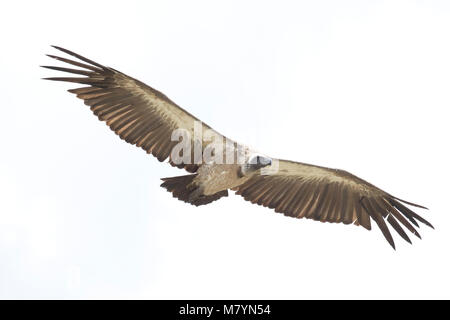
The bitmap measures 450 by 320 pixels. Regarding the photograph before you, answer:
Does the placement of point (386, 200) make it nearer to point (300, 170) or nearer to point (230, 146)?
point (300, 170)

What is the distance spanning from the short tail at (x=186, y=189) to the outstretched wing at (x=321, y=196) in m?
0.95

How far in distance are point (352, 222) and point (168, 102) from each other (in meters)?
3.63

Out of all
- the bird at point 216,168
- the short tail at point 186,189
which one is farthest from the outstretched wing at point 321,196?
the short tail at point 186,189

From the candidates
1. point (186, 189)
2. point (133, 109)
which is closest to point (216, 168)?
point (186, 189)

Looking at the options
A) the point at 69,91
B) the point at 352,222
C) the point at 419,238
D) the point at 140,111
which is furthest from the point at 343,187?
the point at 69,91

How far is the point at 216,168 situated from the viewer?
1221cm

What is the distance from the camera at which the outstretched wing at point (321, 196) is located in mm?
12938

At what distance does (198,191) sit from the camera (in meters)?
12.1

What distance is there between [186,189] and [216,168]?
56 centimetres

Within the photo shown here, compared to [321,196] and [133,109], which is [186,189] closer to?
[133,109]

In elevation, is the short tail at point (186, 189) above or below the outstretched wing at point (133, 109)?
below

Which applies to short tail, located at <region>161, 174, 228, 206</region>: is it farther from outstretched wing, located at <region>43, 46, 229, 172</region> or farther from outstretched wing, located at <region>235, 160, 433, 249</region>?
outstretched wing, located at <region>235, 160, 433, 249</region>

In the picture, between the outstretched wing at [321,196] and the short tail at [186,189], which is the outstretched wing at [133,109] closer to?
the short tail at [186,189]

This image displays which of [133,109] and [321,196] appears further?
[321,196]
